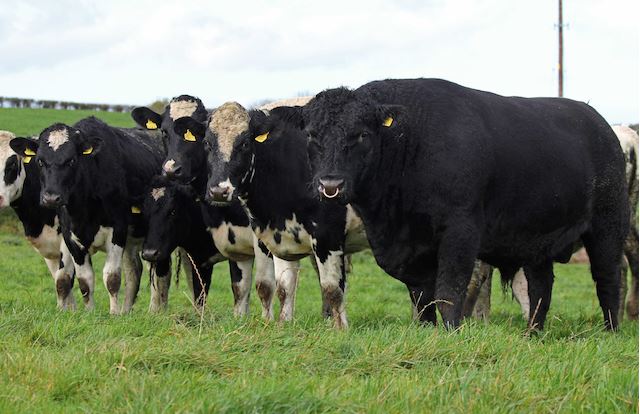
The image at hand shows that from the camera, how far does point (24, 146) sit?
11609 mm

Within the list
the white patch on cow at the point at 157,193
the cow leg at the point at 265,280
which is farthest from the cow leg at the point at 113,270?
the cow leg at the point at 265,280

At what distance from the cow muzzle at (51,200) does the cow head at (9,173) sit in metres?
1.82

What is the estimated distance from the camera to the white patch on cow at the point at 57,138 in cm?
1085

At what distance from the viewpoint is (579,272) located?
25.4 m

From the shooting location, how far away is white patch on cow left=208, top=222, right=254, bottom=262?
432 inches

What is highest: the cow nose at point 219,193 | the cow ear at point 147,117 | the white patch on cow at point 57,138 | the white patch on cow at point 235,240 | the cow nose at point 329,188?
the cow ear at point 147,117

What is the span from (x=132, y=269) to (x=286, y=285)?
10.9ft

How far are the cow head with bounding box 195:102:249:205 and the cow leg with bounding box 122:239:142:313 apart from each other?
9.27 feet

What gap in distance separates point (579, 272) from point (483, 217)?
18155 millimetres

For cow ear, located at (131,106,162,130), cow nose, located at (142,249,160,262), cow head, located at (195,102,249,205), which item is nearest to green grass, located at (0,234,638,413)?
cow head, located at (195,102,249,205)

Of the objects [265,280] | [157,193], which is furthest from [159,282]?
[265,280]

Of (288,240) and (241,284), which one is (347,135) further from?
(241,284)

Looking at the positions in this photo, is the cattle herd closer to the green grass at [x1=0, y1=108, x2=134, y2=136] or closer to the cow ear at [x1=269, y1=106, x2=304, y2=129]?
the cow ear at [x1=269, y1=106, x2=304, y2=129]

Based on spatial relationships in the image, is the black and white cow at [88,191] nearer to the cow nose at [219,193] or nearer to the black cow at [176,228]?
the black cow at [176,228]
